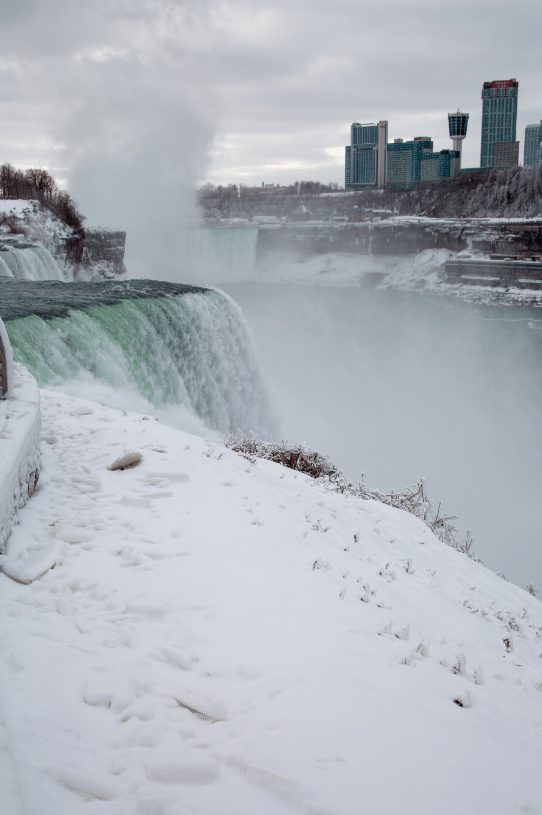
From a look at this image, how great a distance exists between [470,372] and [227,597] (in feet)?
98.7

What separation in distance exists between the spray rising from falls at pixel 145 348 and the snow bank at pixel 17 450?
13.3 ft

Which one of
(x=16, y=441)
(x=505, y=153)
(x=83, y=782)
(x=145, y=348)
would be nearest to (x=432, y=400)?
(x=145, y=348)

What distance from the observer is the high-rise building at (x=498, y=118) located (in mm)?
129875

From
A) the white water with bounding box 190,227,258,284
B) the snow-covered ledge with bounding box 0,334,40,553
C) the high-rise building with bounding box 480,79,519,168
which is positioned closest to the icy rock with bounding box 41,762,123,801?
the snow-covered ledge with bounding box 0,334,40,553

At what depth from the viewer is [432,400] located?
27031mm

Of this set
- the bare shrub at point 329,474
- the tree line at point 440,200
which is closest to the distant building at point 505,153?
the tree line at point 440,200

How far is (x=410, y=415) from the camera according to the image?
82.0 ft

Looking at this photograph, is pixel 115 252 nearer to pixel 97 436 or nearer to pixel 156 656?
pixel 97 436

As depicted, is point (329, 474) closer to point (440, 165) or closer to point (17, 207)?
point (17, 207)

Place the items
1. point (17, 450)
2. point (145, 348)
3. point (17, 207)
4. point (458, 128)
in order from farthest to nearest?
1. point (458, 128)
2. point (17, 207)
3. point (145, 348)
4. point (17, 450)

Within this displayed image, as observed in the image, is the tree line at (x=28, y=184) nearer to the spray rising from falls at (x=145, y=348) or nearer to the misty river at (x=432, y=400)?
the misty river at (x=432, y=400)

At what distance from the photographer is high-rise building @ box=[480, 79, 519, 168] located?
12988cm

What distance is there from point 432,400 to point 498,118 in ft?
433

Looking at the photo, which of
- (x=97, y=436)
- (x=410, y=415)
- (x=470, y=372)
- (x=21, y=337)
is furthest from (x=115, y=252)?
(x=97, y=436)
